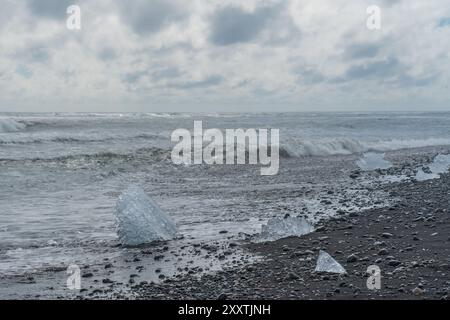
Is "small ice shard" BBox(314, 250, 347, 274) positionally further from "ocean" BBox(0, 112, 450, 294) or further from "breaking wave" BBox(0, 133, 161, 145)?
"breaking wave" BBox(0, 133, 161, 145)

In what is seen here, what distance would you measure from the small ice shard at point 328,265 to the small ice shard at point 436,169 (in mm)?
8182

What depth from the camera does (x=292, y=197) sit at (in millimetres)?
11344

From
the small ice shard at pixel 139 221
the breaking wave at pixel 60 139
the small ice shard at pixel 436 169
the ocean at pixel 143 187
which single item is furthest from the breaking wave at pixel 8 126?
the small ice shard at pixel 139 221

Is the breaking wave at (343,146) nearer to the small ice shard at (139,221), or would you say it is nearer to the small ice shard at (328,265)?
the small ice shard at (139,221)

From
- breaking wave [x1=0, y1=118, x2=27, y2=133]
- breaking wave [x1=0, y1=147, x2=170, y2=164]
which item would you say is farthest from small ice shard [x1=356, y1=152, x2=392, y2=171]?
breaking wave [x1=0, y1=118, x2=27, y2=133]

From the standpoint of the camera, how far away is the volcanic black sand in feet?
16.2

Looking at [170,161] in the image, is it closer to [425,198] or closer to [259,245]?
[425,198]

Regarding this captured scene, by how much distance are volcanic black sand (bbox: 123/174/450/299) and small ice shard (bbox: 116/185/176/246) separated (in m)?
1.46

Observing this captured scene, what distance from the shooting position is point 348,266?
577cm

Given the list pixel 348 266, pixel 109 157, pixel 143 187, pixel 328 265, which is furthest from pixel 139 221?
pixel 109 157

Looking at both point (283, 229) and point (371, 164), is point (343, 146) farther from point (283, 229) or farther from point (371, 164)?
point (283, 229)

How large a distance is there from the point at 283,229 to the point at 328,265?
1917 millimetres

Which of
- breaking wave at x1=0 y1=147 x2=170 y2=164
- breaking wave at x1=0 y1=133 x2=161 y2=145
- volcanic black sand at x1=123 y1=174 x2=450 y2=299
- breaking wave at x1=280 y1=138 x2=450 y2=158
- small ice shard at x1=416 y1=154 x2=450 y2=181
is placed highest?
breaking wave at x1=0 y1=133 x2=161 y2=145
